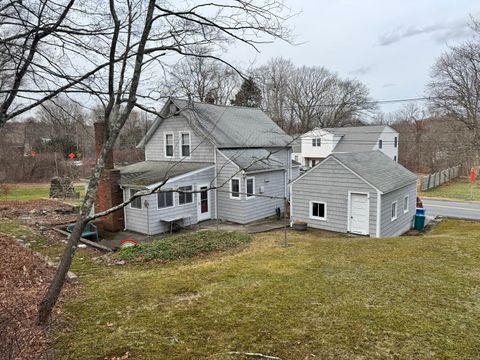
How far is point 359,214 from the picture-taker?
14062 millimetres

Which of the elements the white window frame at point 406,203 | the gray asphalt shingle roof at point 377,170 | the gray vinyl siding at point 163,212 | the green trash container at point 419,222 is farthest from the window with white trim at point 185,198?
the green trash container at point 419,222

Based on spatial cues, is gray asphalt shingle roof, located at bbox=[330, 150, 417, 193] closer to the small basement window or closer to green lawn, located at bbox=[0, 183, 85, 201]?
the small basement window

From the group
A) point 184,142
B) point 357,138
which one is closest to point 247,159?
point 184,142

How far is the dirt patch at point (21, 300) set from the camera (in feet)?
13.4

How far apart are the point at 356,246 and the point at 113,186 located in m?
10.9

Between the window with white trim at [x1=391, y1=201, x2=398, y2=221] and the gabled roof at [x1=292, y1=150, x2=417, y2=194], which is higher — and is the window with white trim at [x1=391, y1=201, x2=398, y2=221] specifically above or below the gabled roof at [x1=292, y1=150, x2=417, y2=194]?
below

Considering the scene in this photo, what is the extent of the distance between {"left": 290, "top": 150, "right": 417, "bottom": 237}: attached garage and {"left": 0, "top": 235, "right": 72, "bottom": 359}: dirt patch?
10934 mm

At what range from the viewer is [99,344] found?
4438 millimetres

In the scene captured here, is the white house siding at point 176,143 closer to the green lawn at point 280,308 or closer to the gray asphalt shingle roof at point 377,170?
the gray asphalt shingle roof at point 377,170

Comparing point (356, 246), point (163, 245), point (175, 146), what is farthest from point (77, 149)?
point (356, 246)

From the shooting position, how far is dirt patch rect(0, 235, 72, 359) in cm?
408

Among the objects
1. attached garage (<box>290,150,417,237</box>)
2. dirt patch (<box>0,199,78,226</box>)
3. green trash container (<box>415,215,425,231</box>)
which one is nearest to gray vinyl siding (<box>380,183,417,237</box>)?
attached garage (<box>290,150,417,237</box>)

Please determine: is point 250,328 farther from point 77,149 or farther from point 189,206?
point 77,149

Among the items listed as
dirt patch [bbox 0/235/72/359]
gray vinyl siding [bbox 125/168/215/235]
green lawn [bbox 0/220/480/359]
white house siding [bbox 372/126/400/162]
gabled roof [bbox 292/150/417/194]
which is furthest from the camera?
white house siding [bbox 372/126/400/162]
